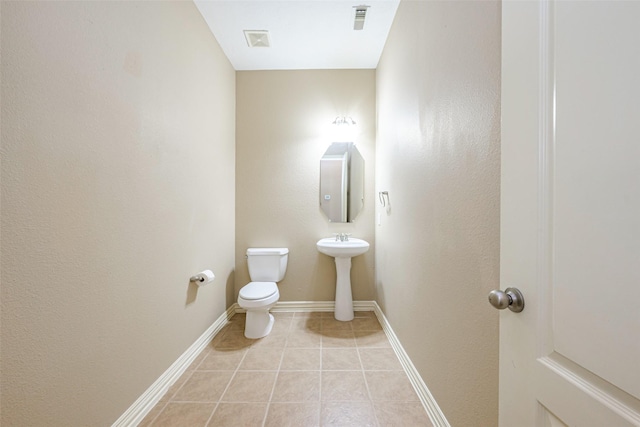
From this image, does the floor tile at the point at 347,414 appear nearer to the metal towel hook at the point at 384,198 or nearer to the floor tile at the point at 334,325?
the floor tile at the point at 334,325

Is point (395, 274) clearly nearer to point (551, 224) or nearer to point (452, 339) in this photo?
point (452, 339)

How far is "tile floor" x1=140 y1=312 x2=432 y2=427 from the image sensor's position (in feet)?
4.20

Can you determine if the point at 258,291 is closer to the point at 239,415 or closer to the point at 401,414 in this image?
the point at 239,415

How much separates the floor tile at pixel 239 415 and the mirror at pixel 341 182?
168 centimetres

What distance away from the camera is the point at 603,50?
39cm

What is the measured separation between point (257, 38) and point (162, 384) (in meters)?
2.61

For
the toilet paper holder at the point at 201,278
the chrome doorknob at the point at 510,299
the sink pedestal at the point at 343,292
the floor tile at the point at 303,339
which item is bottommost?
the floor tile at the point at 303,339

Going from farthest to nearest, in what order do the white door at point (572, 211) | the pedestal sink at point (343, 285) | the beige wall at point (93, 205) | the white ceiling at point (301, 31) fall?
the pedestal sink at point (343, 285)
the white ceiling at point (301, 31)
the beige wall at point (93, 205)
the white door at point (572, 211)

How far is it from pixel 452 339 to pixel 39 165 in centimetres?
169

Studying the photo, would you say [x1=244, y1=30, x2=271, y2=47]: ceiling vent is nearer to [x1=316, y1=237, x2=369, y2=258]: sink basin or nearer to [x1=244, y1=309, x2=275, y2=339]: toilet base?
[x1=316, y1=237, x2=369, y2=258]: sink basin

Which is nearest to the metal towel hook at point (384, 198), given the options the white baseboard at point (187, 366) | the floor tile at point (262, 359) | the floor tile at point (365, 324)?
the white baseboard at point (187, 366)

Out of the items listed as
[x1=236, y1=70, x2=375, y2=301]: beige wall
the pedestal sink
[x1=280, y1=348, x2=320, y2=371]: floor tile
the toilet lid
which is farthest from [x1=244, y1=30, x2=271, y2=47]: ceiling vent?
[x1=280, y1=348, x2=320, y2=371]: floor tile

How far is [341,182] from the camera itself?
8.62 feet

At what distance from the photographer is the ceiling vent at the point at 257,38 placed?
2.05 metres
